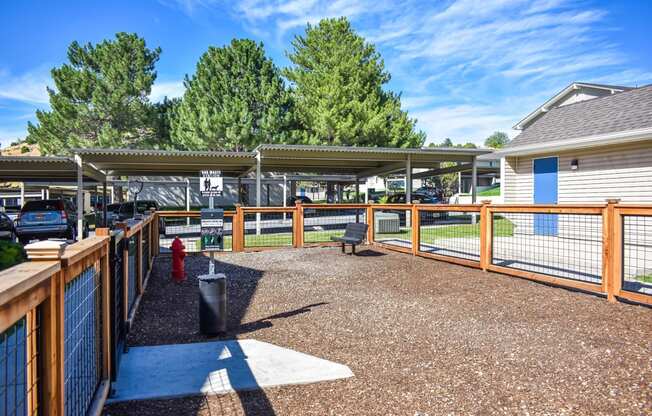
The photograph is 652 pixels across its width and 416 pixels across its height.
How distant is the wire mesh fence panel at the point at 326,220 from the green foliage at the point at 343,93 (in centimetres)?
1361

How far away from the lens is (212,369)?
3910 mm

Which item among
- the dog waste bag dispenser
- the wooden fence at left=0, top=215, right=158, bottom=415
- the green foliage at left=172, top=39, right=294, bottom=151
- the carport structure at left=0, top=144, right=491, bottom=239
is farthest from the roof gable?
the wooden fence at left=0, top=215, right=158, bottom=415

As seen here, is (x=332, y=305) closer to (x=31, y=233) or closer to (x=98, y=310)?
(x=98, y=310)

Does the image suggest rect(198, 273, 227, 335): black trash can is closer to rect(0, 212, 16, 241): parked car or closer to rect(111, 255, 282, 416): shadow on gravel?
rect(111, 255, 282, 416): shadow on gravel

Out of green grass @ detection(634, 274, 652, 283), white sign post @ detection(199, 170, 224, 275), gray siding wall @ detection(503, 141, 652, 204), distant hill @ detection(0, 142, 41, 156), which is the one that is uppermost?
distant hill @ detection(0, 142, 41, 156)

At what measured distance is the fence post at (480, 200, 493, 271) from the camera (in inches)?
325

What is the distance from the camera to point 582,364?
394 centimetres

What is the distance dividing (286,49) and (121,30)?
11345 mm

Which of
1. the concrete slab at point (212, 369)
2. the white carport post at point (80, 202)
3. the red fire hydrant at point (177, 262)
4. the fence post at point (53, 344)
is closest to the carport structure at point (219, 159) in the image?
the white carport post at point (80, 202)

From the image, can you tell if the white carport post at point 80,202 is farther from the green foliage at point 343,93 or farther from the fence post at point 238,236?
the green foliage at point 343,93

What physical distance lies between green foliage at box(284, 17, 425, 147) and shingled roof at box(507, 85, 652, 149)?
1209 centimetres

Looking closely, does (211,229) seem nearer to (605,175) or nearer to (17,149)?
(605,175)

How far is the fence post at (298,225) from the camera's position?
1194cm

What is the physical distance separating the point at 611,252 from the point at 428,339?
3.28 metres
